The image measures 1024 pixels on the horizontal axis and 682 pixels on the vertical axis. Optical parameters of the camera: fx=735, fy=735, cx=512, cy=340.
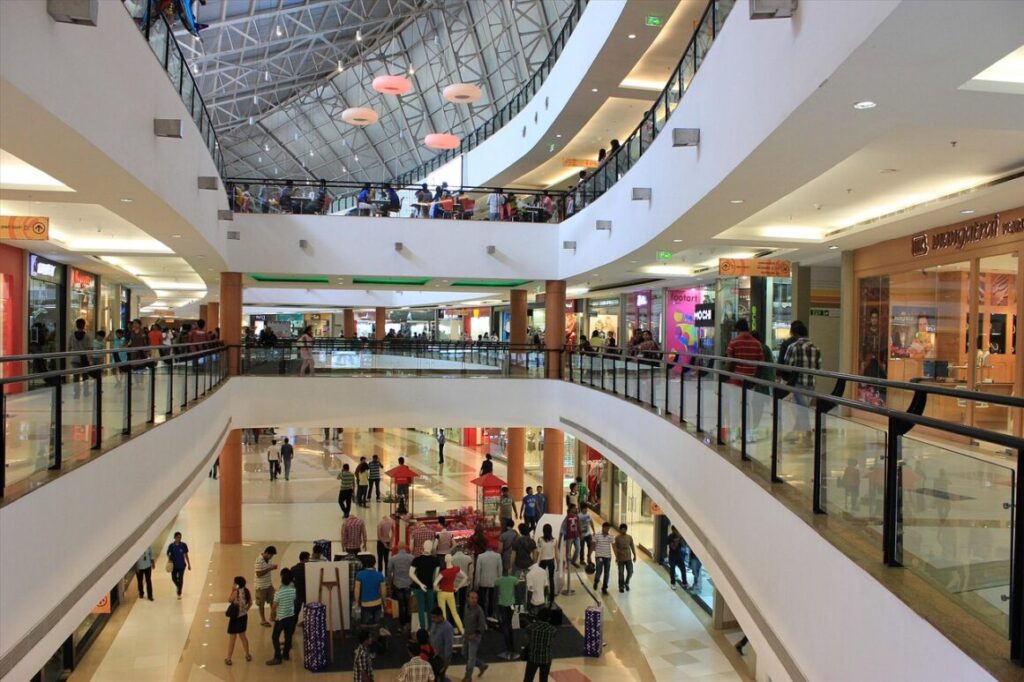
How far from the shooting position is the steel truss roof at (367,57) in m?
29.0

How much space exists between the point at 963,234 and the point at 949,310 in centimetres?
106

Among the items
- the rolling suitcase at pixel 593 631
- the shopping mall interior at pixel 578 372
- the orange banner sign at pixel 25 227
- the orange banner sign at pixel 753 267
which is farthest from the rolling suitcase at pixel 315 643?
the orange banner sign at pixel 753 267

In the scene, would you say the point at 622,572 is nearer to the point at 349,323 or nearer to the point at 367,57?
the point at 349,323

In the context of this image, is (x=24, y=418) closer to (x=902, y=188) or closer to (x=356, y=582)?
(x=356, y=582)

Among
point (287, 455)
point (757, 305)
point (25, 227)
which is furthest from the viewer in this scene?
point (287, 455)

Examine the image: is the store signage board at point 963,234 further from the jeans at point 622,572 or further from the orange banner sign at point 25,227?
the orange banner sign at point 25,227

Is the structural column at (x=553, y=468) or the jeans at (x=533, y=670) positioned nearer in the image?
the jeans at (x=533, y=670)

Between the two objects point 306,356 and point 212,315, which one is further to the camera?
point 212,315

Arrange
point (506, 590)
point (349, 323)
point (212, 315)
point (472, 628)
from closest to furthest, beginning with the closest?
point (472, 628) → point (506, 590) → point (212, 315) → point (349, 323)

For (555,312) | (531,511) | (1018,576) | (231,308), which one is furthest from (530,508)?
(1018,576)

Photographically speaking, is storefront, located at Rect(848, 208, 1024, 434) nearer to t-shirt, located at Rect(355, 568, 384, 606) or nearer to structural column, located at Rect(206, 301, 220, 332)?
Answer: t-shirt, located at Rect(355, 568, 384, 606)

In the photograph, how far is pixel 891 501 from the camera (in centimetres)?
367

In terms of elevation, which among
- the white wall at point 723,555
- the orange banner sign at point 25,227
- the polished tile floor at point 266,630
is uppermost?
the orange banner sign at point 25,227

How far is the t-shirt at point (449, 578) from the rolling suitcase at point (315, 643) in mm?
1893
